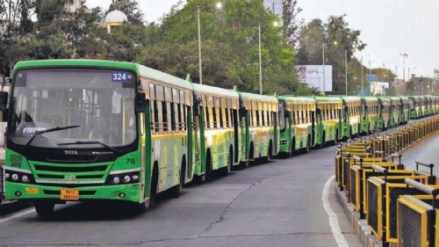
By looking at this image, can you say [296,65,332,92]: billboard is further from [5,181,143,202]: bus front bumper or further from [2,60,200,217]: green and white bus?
[5,181,143,202]: bus front bumper

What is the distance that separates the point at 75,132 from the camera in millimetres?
19172

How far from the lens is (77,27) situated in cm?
7362

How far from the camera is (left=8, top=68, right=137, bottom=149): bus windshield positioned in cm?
1914

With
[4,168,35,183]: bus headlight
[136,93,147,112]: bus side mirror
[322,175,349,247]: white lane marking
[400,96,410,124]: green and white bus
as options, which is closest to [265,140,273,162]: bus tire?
[322,175,349,247]: white lane marking

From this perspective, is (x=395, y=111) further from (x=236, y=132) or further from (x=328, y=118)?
(x=236, y=132)

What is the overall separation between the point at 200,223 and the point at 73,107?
2.94 meters

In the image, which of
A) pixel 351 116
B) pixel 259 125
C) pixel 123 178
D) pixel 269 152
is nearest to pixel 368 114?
pixel 351 116

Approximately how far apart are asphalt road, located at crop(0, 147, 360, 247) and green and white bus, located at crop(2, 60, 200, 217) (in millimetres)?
616

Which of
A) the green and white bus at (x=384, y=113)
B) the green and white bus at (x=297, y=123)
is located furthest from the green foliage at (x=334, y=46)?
the green and white bus at (x=297, y=123)

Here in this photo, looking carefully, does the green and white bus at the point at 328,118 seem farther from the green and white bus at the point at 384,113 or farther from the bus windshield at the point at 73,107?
the bus windshield at the point at 73,107

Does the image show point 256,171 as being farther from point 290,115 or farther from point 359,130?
point 359,130

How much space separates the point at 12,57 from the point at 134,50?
31138mm

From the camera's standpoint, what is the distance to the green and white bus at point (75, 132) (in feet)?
62.5

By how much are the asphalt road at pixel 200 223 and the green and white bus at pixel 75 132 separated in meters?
0.62
